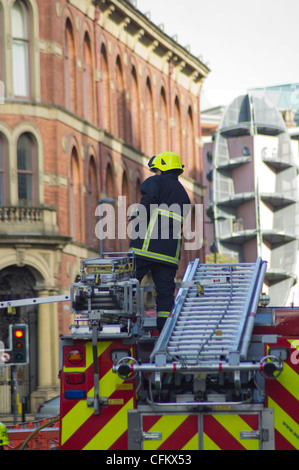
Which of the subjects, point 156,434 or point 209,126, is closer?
point 156,434

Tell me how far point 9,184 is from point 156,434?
1162 inches

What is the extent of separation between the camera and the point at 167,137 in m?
54.0

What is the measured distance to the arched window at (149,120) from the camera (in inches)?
2019

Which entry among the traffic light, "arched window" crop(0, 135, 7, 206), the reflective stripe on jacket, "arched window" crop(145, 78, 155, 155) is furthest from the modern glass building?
the reflective stripe on jacket

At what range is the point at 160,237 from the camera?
11.1 meters

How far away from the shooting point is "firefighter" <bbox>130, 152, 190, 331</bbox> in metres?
10.9

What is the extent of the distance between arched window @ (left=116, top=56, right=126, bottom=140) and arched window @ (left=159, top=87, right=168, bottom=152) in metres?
5.15

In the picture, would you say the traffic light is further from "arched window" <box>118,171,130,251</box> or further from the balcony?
"arched window" <box>118,171,130,251</box>

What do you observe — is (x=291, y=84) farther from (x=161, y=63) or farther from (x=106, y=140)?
(x=106, y=140)

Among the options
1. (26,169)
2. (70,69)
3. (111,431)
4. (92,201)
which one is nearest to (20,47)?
(70,69)

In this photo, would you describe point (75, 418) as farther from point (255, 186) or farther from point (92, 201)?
point (255, 186)

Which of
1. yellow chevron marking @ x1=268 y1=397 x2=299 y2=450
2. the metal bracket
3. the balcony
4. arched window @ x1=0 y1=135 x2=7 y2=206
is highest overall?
arched window @ x1=0 y1=135 x2=7 y2=206

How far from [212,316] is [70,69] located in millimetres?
32403

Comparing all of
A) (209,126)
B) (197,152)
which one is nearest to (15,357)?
(197,152)
